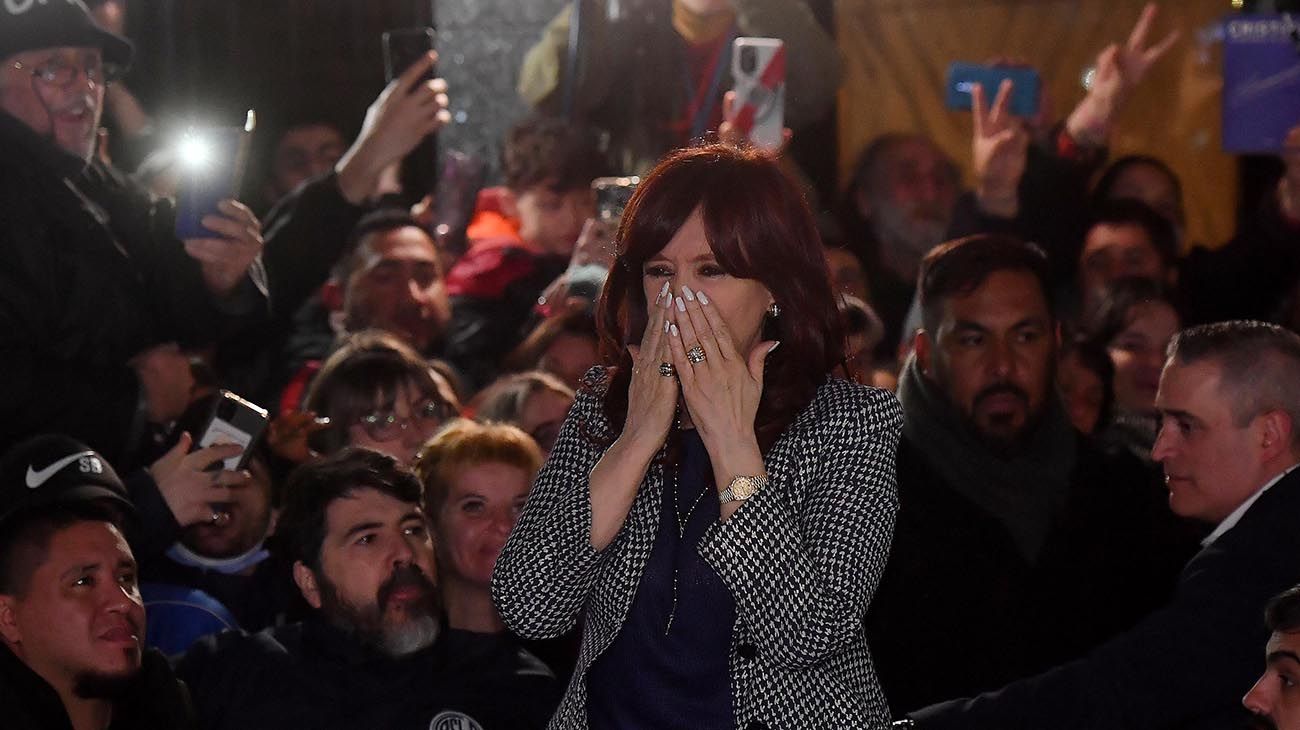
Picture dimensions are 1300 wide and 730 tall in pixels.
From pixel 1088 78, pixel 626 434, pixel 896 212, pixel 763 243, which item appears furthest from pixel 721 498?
pixel 1088 78

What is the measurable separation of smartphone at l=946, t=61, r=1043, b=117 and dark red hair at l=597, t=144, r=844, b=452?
3.82 metres

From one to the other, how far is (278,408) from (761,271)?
3267 millimetres

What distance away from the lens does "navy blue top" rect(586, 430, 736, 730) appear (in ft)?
9.95

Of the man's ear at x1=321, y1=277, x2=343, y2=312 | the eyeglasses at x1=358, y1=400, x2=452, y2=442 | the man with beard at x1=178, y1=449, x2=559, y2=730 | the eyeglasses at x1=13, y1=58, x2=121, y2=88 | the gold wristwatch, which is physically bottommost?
the man with beard at x1=178, y1=449, x2=559, y2=730

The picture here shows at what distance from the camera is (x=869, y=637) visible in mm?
4500

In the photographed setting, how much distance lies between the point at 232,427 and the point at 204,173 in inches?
27.2

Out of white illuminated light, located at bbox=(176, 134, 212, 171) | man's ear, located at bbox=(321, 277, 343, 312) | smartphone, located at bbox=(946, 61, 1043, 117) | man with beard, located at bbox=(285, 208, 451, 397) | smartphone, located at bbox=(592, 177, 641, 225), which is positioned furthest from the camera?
smartphone, located at bbox=(946, 61, 1043, 117)

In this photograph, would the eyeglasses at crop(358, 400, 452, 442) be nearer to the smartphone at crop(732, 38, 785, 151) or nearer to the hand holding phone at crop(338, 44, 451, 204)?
the hand holding phone at crop(338, 44, 451, 204)

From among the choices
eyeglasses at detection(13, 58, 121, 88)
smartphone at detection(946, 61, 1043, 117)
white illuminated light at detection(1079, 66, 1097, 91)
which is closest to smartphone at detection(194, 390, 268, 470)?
eyeglasses at detection(13, 58, 121, 88)

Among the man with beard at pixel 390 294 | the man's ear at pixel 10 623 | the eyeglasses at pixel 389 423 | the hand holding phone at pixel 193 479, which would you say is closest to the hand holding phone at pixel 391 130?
the man with beard at pixel 390 294

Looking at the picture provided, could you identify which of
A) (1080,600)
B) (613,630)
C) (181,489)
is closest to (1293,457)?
(1080,600)

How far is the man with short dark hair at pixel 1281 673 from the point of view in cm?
342

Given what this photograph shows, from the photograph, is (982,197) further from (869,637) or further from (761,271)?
(761,271)

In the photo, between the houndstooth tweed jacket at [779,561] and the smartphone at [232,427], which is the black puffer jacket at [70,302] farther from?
the houndstooth tweed jacket at [779,561]
